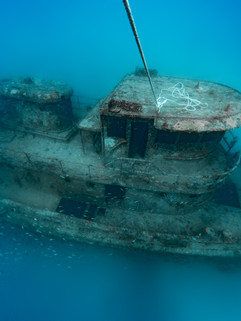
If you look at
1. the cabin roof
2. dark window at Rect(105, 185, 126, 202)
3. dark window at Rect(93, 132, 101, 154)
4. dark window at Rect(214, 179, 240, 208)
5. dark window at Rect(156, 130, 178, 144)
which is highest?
the cabin roof

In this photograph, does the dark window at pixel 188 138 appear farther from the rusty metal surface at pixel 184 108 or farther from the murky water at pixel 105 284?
the murky water at pixel 105 284

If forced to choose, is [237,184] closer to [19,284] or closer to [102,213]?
[102,213]

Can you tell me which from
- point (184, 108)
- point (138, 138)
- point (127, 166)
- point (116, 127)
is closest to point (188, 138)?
point (184, 108)

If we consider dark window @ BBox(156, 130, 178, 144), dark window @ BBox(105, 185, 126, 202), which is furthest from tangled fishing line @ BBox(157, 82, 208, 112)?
dark window @ BBox(105, 185, 126, 202)

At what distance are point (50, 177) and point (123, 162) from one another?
15.5 ft

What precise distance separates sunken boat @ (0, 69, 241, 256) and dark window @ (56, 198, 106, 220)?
58mm

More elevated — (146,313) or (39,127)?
(39,127)

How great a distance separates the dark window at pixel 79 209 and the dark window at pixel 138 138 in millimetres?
3888

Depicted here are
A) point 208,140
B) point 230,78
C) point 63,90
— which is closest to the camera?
point 208,140

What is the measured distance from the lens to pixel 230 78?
46125 millimetres

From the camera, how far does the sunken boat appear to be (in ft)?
29.0

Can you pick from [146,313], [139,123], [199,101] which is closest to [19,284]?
[146,313]

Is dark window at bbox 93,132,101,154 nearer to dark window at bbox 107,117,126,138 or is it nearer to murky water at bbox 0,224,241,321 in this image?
dark window at bbox 107,117,126,138

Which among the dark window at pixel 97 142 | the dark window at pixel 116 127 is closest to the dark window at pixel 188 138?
the dark window at pixel 116 127
